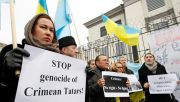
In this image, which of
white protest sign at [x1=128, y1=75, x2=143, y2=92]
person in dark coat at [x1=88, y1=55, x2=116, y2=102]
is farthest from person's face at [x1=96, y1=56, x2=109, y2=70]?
white protest sign at [x1=128, y1=75, x2=143, y2=92]

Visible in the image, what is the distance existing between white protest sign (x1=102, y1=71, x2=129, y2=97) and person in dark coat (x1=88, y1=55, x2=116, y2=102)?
0.39 ft

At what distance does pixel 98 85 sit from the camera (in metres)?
3.29

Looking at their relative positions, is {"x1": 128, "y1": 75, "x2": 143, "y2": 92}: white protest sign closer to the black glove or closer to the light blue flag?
the light blue flag

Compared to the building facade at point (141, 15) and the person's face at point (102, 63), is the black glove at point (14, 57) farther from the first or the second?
the building facade at point (141, 15)

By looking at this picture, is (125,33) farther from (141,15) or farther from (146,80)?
(141,15)

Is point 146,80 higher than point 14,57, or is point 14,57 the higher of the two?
point 146,80

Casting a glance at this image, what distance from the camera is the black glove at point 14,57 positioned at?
1.35m

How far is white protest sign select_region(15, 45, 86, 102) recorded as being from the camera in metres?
1.48

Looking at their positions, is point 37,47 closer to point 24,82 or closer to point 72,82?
point 24,82

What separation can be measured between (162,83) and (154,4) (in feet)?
51.4

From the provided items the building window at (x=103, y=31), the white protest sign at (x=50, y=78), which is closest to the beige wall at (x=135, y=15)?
the building window at (x=103, y=31)

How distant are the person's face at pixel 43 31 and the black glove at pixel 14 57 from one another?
36cm

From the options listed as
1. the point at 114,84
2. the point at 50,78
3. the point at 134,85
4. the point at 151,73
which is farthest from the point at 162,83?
the point at 50,78

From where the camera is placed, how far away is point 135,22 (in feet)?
63.5
